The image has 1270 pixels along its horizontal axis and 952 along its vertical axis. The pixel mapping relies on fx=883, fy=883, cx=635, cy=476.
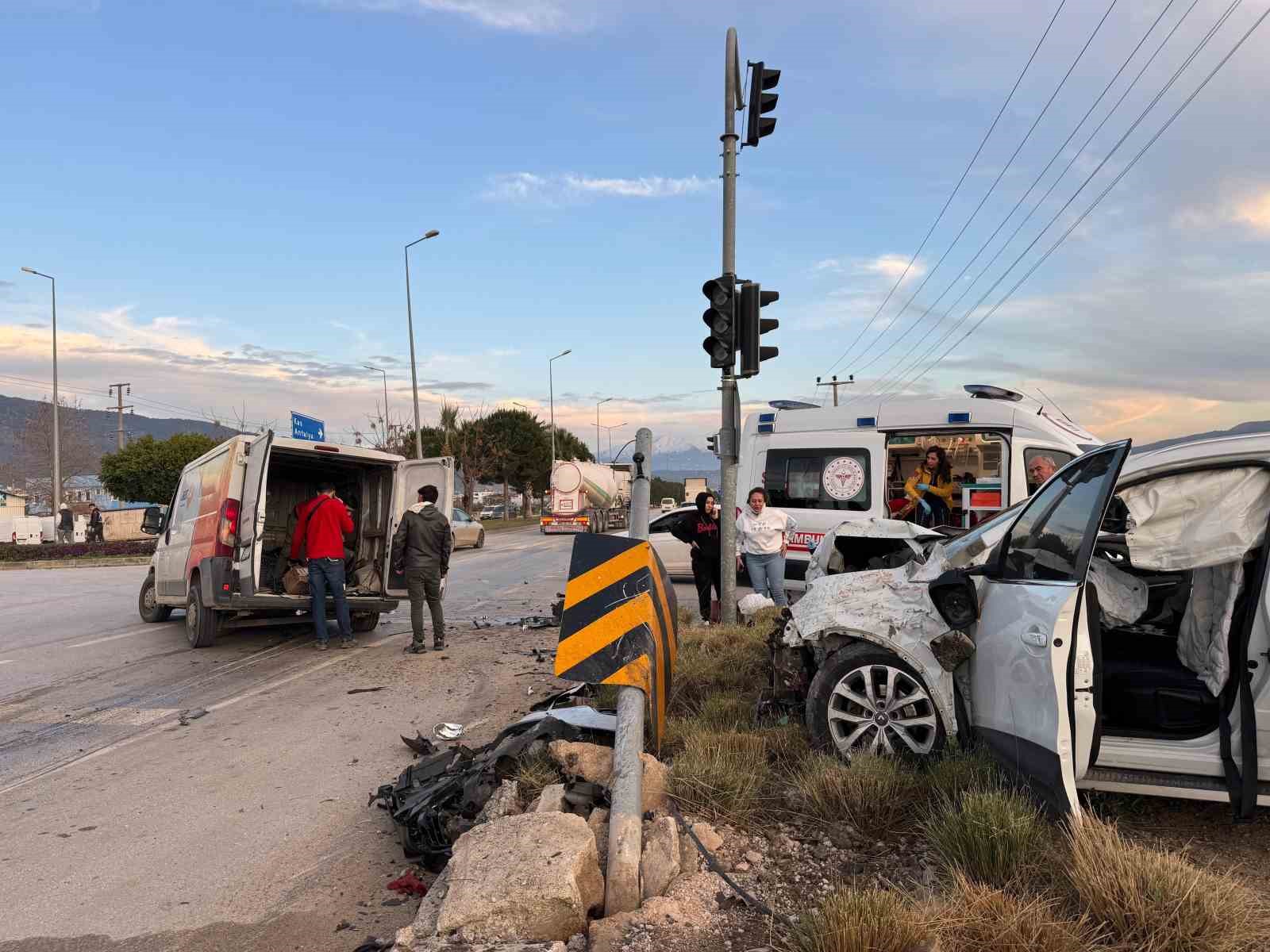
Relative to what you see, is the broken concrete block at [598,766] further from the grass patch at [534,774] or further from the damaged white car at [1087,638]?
the damaged white car at [1087,638]

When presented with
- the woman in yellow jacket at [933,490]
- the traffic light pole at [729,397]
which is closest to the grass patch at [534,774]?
the traffic light pole at [729,397]

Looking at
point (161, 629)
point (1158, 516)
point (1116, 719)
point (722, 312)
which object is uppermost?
point (722, 312)

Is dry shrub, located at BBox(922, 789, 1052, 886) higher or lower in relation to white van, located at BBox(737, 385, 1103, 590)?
lower

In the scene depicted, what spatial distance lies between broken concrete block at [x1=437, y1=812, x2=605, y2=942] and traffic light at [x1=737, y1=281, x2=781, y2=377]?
6.38 metres

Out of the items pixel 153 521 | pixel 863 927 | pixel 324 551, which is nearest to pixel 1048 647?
pixel 863 927

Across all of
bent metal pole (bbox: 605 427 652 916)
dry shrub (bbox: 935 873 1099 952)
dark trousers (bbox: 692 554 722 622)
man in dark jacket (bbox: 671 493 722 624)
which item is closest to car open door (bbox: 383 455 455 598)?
man in dark jacket (bbox: 671 493 722 624)

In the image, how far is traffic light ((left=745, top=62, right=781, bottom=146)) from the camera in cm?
970

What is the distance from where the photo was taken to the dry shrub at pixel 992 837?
324cm

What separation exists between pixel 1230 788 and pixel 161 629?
11.2 m

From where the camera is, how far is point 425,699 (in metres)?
7.13

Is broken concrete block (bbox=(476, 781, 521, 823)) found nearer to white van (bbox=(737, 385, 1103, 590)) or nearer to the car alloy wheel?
the car alloy wheel

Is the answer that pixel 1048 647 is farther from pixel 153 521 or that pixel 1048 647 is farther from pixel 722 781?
pixel 153 521

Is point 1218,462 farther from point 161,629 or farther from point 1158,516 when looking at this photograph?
point 161,629

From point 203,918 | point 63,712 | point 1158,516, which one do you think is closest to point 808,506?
point 1158,516
